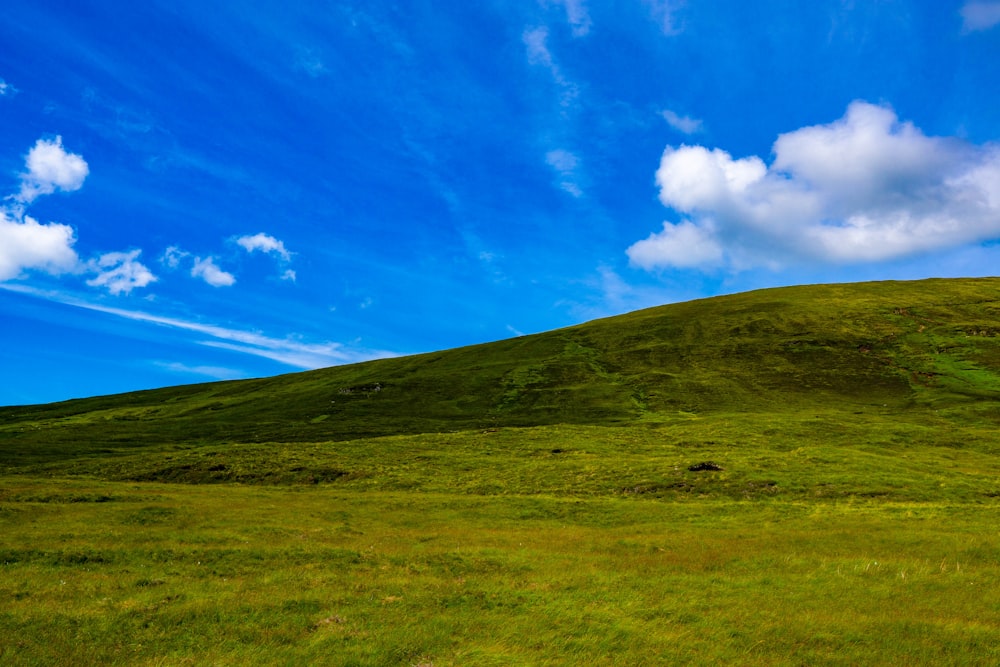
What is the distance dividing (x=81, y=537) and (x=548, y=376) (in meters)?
96.1

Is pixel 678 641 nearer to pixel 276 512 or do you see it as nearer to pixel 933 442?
pixel 276 512

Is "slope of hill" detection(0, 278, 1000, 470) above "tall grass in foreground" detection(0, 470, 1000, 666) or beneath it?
above

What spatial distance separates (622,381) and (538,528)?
261ft

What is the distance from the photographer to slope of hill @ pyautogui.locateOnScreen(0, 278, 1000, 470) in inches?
3521

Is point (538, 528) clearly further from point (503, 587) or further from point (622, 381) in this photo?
point (622, 381)

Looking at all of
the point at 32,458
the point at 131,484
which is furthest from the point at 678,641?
the point at 32,458

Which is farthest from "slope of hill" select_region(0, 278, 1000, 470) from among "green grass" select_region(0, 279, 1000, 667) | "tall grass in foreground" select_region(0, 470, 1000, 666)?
"tall grass in foreground" select_region(0, 470, 1000, 666)

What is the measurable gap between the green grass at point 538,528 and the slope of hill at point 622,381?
1.17m

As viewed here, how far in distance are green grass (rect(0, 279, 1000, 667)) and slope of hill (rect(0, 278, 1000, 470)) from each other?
1.17 metres

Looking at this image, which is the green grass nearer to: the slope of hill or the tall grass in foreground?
the tall grass in foreground

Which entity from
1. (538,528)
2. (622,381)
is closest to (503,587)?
(538,528)

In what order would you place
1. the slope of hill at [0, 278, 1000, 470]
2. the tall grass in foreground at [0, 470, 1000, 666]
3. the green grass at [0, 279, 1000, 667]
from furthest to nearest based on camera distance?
1. the slope of hill at [0, 278, 1000, 470]
2. the green grass at [0, 279, 1000, 667]
3. the tall grass in foreground at [0, 470, 1000, 666]

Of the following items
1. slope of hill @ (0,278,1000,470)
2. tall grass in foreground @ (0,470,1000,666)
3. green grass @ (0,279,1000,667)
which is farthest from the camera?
slope of hill @ (0,278,1000,470)

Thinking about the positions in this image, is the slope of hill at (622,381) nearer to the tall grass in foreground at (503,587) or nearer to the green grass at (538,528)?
the green grass at (538,528)
